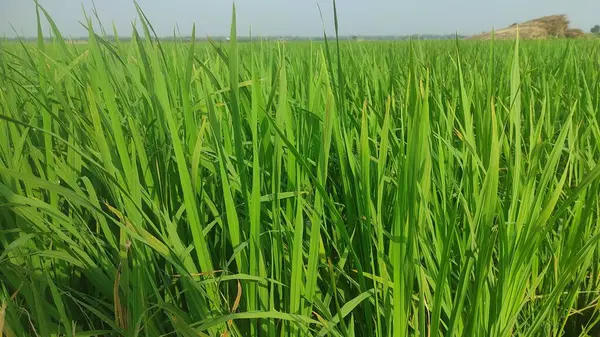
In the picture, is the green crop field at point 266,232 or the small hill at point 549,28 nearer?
the green crop field at point 266,232

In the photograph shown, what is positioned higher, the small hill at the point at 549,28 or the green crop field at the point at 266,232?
the small hill at the point at 549,28

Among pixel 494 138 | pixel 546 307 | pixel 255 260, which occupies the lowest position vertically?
pixel 546 307

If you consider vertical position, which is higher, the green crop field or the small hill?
the small hill

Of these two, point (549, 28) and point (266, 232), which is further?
point (549, 28)

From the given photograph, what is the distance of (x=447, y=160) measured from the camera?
722 mm

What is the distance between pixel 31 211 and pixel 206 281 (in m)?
0.26

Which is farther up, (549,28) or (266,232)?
(549,28)

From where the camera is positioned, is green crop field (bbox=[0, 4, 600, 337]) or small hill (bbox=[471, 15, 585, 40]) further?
small hill (bbox=[471, 15, 585, 40])

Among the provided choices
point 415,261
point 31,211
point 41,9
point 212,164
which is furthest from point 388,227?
point 41,9

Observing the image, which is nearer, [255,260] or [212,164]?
[255,260]

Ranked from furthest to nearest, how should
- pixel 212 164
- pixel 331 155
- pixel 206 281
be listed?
pixel 331 155, pixel 212 164, pixel 206 281

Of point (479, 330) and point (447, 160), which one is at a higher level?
point (447, 160)

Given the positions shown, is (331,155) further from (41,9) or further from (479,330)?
(41,9)

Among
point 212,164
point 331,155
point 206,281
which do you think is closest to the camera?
point 206,281
